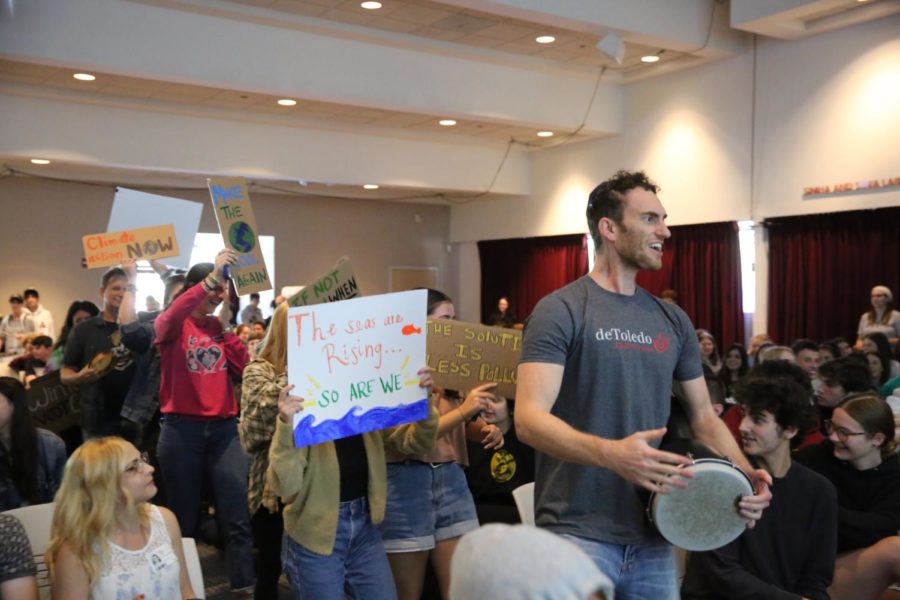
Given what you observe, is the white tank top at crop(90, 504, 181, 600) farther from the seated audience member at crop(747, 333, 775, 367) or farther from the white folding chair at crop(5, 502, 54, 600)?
the seated audience member at crop(747, 333, 775, 367)

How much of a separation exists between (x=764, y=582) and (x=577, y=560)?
6.98 feet

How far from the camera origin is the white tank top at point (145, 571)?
8.67 ft

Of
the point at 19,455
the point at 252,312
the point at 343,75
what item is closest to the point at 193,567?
the point at 19,455

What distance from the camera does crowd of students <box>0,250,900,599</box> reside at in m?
2.76

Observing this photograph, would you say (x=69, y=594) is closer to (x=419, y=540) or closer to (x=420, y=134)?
(x=419, y=540)

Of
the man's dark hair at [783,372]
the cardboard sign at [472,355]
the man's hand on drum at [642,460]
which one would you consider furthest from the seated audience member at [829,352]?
the man's hand on drum at [642,460]

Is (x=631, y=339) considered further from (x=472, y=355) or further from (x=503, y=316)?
→ (x=503, y=316)

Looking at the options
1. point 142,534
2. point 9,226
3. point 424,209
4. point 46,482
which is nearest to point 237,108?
point 9,226

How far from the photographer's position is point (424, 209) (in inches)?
677

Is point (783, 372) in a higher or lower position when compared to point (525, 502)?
higher

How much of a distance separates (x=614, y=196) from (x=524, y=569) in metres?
1.53

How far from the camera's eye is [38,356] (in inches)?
309

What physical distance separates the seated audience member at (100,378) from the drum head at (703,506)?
10.9 ft

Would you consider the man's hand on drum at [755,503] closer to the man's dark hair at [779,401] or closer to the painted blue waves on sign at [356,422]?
the man's dark hair at [779,401]
